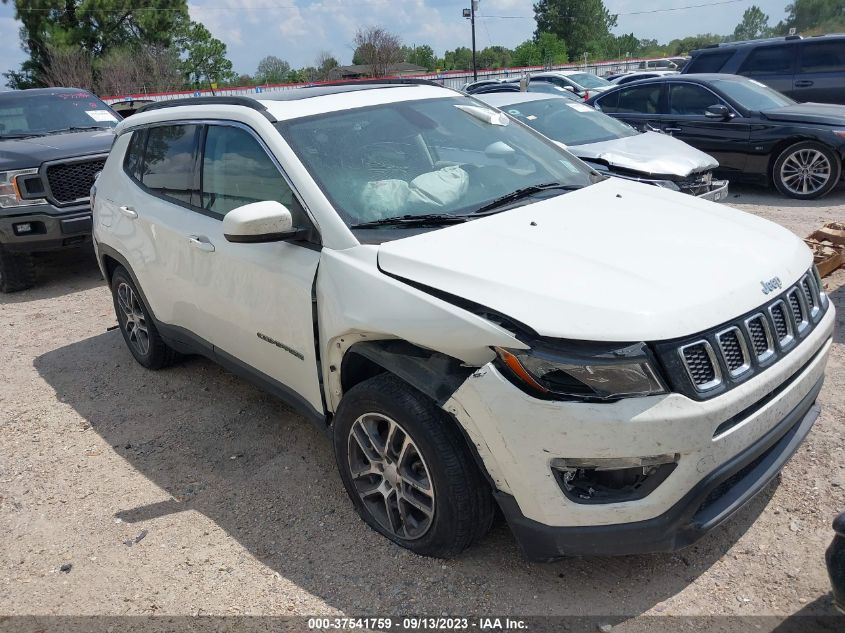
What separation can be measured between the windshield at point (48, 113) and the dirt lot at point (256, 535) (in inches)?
190

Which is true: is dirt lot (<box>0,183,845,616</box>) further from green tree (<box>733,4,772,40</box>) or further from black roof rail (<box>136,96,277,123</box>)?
green tree (<box>733,4,772,40</box>)

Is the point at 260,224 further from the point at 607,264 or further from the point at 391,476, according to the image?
the point at 607,264

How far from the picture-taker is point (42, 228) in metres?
7.39

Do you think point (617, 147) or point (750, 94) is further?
point (750, 94)

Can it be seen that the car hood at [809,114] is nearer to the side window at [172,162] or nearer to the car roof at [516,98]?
the car roof at [516,98]

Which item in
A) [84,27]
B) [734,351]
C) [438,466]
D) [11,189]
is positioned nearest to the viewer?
[734,351]

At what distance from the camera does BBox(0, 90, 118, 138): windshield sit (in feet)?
27.6

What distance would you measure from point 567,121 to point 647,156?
127 cm

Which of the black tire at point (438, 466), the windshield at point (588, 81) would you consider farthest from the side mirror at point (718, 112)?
the windshield at point (588, 81)

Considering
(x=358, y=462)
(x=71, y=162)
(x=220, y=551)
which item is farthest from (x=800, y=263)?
(x=71, y=162)

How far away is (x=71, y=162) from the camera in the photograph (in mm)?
7555

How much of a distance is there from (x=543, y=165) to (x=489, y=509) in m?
1.94

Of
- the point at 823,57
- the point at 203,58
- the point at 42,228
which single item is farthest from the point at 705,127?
the point at 203,58

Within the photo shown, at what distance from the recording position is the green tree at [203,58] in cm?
5111
